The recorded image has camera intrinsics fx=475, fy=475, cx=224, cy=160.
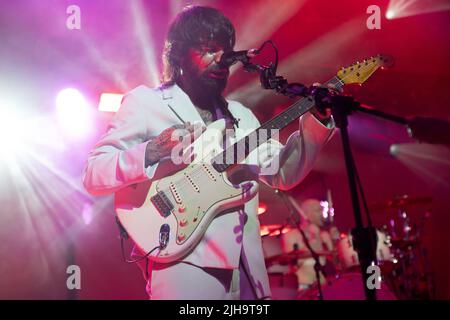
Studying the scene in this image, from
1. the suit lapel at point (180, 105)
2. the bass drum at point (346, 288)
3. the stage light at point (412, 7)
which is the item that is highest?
the stage light at point (412, 7)

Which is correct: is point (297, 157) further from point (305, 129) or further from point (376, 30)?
point (376, 30)

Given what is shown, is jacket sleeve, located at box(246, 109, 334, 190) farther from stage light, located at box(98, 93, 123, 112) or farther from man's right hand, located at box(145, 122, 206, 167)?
stage light, located at box(98, 93, 123, 112)

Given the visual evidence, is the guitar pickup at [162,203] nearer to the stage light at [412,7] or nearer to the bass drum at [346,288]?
the bass drum at [346,288]

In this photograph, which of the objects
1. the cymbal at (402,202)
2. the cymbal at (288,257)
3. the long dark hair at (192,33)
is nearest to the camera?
the long dark hair at (192,33)

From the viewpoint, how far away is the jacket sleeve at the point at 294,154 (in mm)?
2264

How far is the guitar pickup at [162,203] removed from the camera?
2.27 m

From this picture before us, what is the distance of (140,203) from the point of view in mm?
2334

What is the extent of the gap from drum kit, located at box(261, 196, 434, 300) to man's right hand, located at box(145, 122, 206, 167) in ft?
8.62

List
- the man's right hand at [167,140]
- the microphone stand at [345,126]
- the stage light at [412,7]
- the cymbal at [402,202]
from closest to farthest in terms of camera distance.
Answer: the microphone stand at [345,126] → the man's right hand at [167,140] → the stage light at [412,7] → the cymbal at [402,202]

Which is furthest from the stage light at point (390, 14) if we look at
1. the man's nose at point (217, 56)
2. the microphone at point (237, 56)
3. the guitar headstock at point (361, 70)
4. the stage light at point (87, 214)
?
the stage light at point (87, 214)

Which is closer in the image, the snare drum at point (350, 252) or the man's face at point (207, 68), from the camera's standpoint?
the man's face at point (207, 68)

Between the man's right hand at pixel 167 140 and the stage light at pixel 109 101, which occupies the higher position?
the stage light at pixel 109 101

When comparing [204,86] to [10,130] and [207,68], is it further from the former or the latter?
[10,130]
